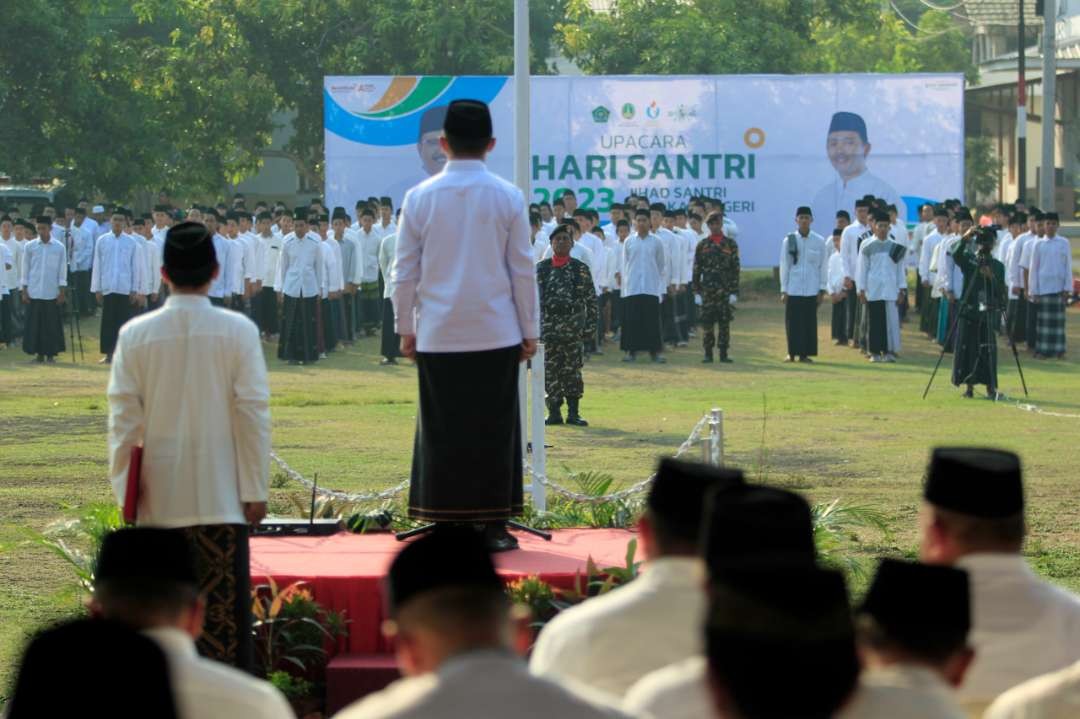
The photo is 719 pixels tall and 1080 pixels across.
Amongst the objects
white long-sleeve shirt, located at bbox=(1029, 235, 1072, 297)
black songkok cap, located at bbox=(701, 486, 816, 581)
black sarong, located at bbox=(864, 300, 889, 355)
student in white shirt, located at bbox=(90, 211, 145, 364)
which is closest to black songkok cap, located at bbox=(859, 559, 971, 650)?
black songkok cap, located at bbox=(701, 486, 816, 581)

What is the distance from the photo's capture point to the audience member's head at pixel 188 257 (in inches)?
228

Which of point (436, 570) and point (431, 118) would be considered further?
point (431, 118)

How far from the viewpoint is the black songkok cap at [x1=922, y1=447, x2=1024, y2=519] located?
13.2 feet

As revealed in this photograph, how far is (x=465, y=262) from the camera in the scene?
281 inches

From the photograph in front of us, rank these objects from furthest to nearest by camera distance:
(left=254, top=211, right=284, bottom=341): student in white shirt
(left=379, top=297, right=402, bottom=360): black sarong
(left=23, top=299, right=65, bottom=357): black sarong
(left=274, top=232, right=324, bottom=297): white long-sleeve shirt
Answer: (left=254, top=211, right=284, bottom=341): student in white shirt < (left=23, top=299, right=65, bottom=357): black sarong < (left=274, top=232, right=324, bottom=297): white long-sleeve shirt < (left=379, top=297, right=402, bottom=360): black sarong

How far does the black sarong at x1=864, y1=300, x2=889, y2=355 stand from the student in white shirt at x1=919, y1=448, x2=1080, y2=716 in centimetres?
1828

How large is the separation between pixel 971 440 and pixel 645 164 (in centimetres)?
1495

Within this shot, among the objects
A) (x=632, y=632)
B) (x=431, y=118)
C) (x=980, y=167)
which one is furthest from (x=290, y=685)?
(x=980, y=167)

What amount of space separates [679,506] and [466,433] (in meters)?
3.33

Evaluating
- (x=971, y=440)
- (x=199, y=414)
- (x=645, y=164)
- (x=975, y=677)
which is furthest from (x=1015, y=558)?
(x=645, y=164)

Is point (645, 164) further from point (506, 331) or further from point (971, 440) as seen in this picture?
point (506, 331)

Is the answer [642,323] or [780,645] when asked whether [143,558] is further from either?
[642,323]

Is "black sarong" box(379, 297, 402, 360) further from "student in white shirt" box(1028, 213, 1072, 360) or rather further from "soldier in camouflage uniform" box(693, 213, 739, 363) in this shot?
"student in white shirt" box(1028, 213, 1072, 360)

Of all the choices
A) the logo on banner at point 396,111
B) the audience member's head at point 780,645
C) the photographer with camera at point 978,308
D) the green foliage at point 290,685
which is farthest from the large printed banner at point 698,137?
the audience member's head at point 780,645
